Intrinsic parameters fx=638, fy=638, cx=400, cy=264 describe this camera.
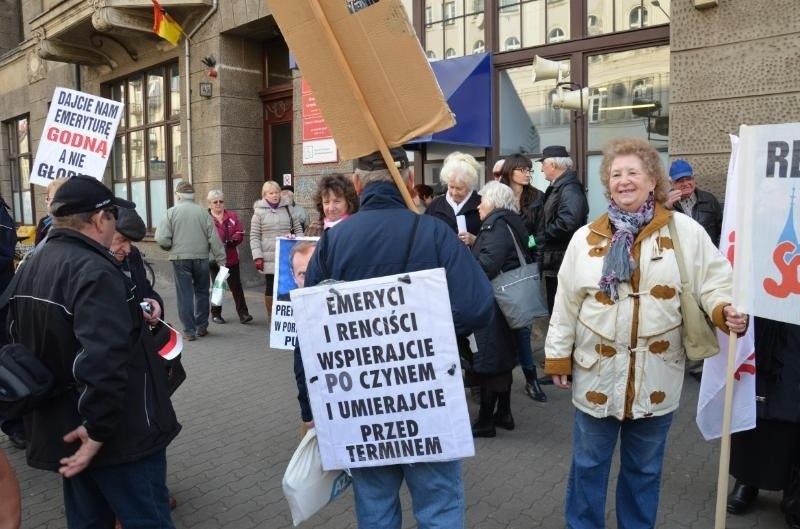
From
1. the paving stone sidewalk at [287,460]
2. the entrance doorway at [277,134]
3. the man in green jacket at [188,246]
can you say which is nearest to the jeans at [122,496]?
the paving stone sidewalk at [287,460]

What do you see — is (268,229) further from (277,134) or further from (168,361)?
(168,361)

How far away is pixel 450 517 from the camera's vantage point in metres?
2.30

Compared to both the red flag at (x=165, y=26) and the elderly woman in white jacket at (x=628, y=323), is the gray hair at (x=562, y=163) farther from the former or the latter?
the red flag at (x=165, y=26)

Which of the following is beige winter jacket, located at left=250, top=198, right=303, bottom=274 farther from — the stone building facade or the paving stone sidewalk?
the paving stone sidewalk

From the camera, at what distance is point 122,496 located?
2.43m

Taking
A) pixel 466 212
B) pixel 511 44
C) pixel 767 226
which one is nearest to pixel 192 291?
pixel 466 212

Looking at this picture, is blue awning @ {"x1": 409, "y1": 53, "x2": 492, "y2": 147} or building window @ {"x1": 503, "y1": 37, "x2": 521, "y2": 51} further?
building window @ {"x1": 503, "y1": 37, "x2": 521, "y2": 51}

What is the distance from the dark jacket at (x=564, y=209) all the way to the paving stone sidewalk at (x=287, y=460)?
1.41m

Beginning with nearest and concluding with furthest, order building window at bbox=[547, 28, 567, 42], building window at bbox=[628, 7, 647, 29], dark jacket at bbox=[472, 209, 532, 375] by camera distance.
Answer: dark jacket at bbox=[472, 209, 532, 375]
building window at bbox=[628, 7, 647, 29]
building window at bbox=[547, 28, 567, 42]

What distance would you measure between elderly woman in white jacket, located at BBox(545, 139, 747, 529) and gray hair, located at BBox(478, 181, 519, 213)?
5.27 ft

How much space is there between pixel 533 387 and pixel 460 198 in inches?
67.5

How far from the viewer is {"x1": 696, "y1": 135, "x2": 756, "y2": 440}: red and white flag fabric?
2936mm

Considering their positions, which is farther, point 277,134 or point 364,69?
point 277,134

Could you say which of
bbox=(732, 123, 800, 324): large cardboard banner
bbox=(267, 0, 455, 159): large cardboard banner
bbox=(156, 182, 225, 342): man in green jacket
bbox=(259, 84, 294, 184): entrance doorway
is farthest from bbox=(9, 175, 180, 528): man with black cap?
bbox=(259, 84, 294, 184): entrance doorway
